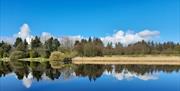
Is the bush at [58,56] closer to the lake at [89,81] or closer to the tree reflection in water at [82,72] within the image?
the tree reflection in water at [82,72]

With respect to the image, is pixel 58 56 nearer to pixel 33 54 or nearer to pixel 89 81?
pixel 33 54

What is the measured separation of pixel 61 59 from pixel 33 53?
35.2 feet

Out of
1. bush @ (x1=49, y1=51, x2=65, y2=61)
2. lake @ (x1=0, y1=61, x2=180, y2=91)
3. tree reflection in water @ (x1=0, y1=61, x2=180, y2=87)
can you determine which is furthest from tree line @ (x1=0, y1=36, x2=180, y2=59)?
lake @ (x1=0, y1=61, x2=180, y2=91)

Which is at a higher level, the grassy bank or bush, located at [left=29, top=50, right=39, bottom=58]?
bush, located at [left=29, top=50, right=39, bottom=58]

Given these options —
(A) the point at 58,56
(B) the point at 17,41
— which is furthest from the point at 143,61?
(B) the point at 17,41

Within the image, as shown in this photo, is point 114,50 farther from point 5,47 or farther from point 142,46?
point 5,47

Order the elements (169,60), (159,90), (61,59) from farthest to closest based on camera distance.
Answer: (61,59)
(169,60)
(159,90)

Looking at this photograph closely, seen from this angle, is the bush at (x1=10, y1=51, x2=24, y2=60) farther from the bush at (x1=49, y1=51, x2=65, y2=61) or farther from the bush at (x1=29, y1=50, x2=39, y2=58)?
the bush at (x1=49, y1=51, x2=65, y2=61)

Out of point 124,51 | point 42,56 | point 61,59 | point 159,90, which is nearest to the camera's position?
point 159,90

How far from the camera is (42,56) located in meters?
60.2

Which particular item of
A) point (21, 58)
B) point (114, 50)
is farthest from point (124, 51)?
point (21, 58)

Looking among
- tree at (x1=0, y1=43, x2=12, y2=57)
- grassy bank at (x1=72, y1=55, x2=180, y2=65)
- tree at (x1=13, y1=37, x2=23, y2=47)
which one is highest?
tree at (x1=13, y1=37, x2=23, y2=47)

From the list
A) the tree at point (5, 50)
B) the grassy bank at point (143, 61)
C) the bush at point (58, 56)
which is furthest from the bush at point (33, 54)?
the grassy bank at point (143, 61)

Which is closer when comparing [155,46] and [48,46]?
[48,46]
